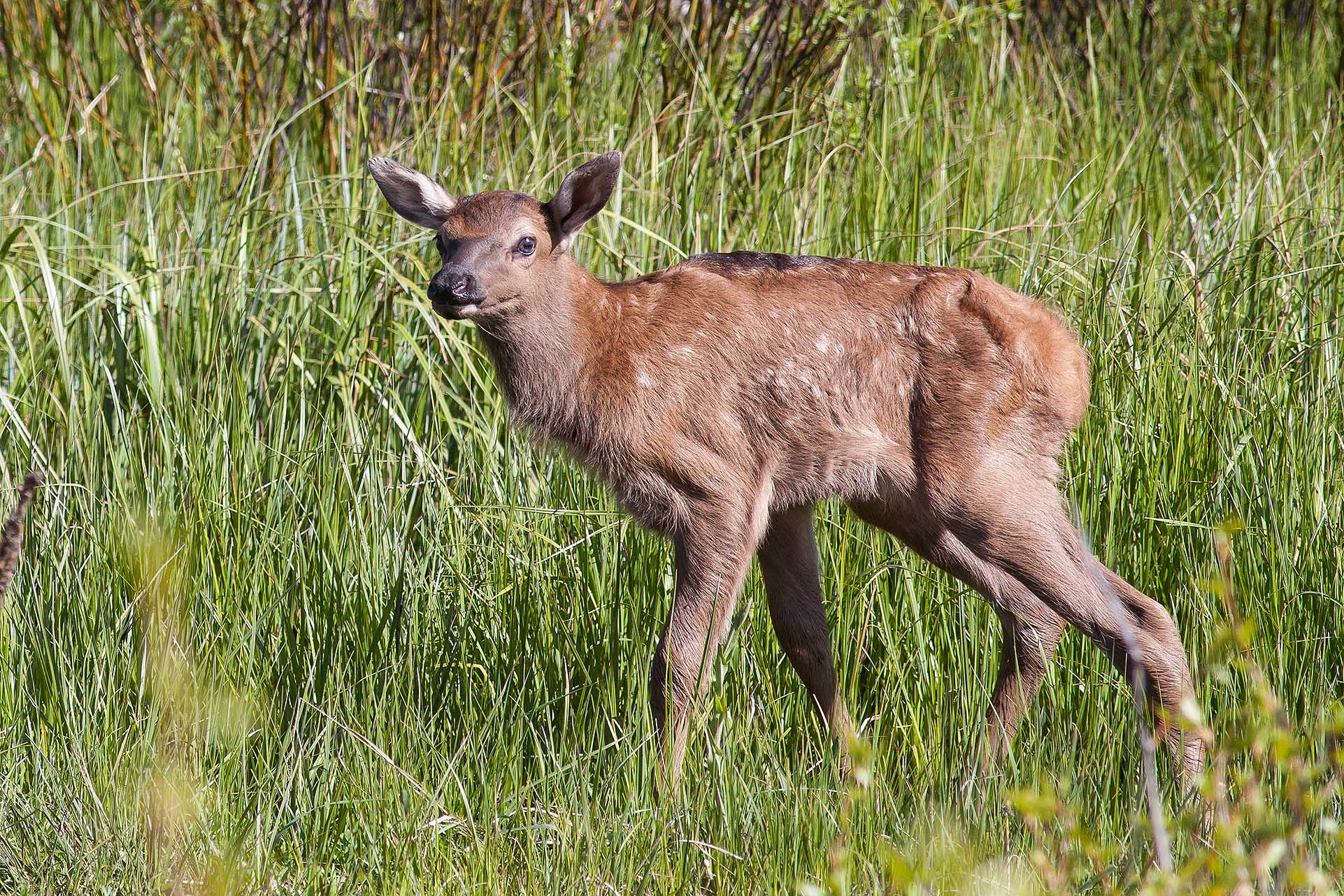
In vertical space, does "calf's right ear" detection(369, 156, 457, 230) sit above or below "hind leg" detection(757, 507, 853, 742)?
above

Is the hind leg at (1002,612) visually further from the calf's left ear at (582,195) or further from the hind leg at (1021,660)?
the calf's left ear at (582,195)

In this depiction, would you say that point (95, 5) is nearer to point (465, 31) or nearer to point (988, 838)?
point (465, 31)

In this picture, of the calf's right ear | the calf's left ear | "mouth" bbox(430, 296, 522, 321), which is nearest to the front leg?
"mouth" bbox(430, 296, 522, 321)

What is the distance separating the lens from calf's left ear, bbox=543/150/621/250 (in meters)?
4.24

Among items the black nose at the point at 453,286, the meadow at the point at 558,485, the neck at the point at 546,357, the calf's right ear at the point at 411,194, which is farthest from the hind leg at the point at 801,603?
the calf's right ear at the point at 411,194

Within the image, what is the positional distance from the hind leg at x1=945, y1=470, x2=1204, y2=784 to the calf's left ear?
1.35 metres

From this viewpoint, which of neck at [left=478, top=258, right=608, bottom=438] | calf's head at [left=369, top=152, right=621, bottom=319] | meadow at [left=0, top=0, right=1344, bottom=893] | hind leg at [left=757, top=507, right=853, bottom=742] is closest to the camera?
meadow at [left=0, top=0, right=1344, bottom=893]

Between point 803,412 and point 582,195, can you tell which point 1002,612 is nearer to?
point 803,412

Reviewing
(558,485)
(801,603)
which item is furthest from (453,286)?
(801,603)

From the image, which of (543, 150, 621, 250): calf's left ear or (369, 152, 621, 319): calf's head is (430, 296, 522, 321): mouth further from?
(543, 150, 621, 250): calf's left ear

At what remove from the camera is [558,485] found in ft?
16.6

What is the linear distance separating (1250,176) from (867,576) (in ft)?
10.3

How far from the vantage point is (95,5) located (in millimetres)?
8797

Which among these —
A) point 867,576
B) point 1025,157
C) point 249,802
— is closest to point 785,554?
point 867,576
